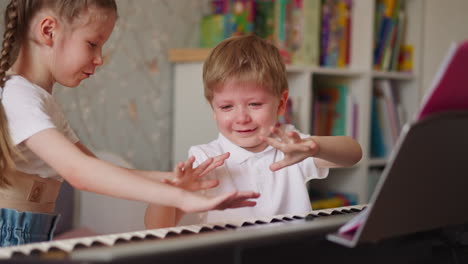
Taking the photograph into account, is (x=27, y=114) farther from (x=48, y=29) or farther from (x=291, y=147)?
(x=291, y=147)

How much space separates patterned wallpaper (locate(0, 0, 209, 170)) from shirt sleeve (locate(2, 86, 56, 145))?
127 cm

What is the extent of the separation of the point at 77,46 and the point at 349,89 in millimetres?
1993

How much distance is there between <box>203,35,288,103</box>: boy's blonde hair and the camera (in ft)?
3.92

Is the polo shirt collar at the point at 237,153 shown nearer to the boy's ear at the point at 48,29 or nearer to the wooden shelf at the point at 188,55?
the boy's ear at the point at 48,29

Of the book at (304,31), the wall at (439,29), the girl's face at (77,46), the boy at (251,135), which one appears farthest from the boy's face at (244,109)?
the wall at (439,29)

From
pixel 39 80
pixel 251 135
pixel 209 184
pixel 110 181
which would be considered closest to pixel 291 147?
pixel 209 184

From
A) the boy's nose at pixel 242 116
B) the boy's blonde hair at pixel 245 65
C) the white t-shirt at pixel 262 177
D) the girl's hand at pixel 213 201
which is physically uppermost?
the boy's blonde hair at pixel 245 65

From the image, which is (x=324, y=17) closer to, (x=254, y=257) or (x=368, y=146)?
(x=368, y=146)

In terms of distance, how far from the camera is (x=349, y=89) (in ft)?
9.19

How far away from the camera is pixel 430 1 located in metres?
3.04

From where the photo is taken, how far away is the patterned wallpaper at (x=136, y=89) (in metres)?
2.26

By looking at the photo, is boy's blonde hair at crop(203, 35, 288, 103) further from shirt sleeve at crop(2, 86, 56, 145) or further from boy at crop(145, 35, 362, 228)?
shirt sleeve at crop(2, 86, 56, 145)

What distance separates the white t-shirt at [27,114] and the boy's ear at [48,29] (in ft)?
0.26

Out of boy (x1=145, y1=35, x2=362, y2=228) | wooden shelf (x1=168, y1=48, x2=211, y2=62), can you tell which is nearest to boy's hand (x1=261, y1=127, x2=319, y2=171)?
boy (x1=145, y1=35, x2=362, y2=228)
